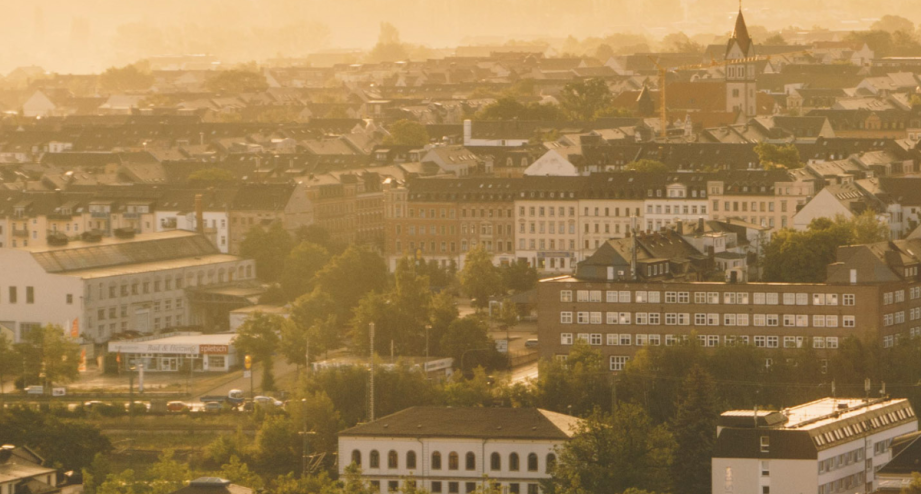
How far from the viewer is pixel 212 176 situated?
286ft

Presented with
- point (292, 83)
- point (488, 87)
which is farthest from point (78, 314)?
point (292, 83)

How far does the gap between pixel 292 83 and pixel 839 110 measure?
61.5 m

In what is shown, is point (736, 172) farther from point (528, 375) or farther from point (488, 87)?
point (488, 87)

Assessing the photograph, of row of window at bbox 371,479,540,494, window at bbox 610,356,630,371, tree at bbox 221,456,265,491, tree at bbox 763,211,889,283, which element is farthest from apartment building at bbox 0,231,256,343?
row of window at bbox 371,479,540,494

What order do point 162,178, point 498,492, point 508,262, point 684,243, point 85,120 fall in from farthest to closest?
point 85,120, point 162,178, point 508,262, point 684,243, point 498,492

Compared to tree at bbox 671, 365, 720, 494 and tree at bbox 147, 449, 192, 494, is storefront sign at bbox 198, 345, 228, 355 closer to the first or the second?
tree at bbox 147, 449, 192, 494

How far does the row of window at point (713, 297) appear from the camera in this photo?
184 ft

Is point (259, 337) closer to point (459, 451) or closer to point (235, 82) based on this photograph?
point (459, 451)

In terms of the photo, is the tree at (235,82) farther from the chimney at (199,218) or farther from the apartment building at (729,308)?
the apartment building at (729,308)

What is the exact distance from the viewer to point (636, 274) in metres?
57.6

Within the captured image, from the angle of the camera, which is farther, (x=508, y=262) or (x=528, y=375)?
(x=508, y=262)

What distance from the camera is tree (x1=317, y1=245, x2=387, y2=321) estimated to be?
66062 mm

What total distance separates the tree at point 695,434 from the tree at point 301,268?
2090cm

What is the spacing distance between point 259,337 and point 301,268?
938 cm
